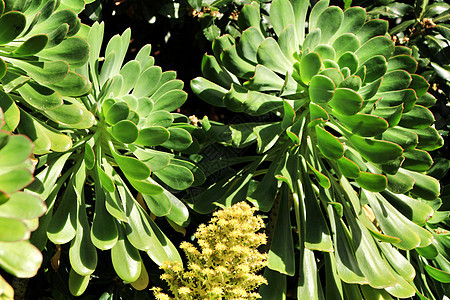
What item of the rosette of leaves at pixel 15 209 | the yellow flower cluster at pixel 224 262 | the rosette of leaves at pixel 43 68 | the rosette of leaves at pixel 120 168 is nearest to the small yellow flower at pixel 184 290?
the yellow flower cluster at pixel 224 262

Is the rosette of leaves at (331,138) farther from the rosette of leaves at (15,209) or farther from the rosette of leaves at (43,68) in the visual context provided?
the rosette of leaves at (15,209)

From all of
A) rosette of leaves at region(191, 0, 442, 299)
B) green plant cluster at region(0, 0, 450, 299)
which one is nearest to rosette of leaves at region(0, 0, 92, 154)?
green plant cluster at region(0, 0, 450, 299)

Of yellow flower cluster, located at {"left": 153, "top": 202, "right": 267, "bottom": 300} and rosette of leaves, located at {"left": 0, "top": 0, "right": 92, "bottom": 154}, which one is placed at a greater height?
rosette of leaves, located at {"left": 0, "top": 0, "right": 92, "bottom": 154}

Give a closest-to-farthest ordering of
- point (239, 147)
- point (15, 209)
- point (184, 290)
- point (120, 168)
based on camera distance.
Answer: point (15, 209) < point (184, 290) < point (120, 168) < point (239, 147)

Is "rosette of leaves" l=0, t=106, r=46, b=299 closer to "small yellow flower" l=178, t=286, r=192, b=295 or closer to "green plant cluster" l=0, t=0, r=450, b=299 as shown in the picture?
"green plant cluster" l=0, t=0, r=450, b=299

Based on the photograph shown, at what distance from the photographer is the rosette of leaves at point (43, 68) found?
1282 mm

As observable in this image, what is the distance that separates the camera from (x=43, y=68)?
52.3 inches

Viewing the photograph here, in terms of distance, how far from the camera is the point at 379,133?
1495 mm

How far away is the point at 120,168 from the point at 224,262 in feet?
1.36

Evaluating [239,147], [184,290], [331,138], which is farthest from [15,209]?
[331,138]

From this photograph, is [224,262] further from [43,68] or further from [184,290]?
[43,68]

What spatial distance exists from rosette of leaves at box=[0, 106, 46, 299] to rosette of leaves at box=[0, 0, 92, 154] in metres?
A: 0.26

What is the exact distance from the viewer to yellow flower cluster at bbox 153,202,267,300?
1301 mm

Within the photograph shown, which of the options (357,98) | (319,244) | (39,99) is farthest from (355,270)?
(39,99)
